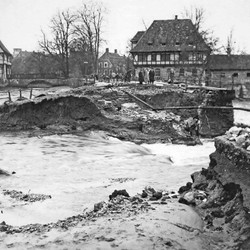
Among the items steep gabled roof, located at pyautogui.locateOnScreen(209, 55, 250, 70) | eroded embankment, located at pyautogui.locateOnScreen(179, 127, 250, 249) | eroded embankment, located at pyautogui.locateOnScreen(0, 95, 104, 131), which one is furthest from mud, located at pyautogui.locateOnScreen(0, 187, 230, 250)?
steep gabled roof, located at pyautogui.locateOnScreen(209, 55, 250, 70)

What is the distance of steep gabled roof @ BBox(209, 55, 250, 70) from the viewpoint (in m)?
56.3

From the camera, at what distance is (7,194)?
10055 millimetres

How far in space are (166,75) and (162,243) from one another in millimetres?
50884

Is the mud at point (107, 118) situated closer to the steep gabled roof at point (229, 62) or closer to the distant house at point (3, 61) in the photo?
the steep gabled roof at point (229, 62)

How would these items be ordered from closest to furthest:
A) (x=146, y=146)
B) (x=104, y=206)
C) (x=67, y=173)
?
(x=104, y=206)
(x=67, y=173)
(x=146, y=146)

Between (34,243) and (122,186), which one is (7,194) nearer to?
(122,186)

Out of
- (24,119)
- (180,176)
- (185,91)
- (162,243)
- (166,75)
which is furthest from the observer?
(166,75)

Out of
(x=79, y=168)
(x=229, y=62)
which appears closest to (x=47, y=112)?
(x=79, y=168)

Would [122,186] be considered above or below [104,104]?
below

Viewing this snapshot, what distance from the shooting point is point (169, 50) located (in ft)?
182

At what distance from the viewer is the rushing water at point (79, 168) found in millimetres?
9180

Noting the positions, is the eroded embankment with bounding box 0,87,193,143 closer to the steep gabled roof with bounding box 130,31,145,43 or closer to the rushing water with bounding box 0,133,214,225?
the rushing water with bounding box 0,133,214,225

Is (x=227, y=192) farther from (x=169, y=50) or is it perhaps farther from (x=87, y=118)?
(x=169, y=50)

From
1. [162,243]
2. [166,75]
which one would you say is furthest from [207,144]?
[166,75]
